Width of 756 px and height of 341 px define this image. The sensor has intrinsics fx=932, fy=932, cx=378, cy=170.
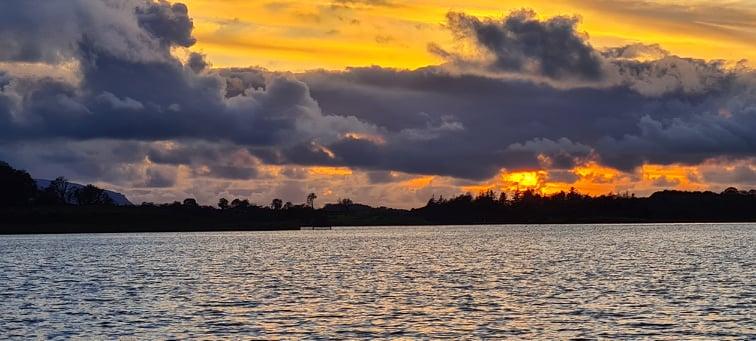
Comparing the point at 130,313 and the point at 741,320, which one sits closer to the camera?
the point at 741,320

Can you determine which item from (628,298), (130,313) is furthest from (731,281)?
(130,313)

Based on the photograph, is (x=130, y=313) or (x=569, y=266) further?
(x=569, y=266)

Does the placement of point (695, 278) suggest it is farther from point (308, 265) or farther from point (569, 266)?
point (308, 265)

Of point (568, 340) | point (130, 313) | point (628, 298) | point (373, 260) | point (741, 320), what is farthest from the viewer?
point (373, 260)

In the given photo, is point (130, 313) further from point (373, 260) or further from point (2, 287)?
point (373, 260)

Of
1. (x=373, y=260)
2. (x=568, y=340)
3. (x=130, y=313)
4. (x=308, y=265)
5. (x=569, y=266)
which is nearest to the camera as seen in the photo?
(x=568, y=340)

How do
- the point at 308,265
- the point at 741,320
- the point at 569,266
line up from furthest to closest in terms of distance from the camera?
the point at 308,265
the point at 569,266
the point at 741,320

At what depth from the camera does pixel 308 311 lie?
73.2 meters

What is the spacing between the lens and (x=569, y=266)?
133m

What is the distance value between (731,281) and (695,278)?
5030mm

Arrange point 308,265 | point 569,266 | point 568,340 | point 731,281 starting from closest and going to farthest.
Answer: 1. point 568,340
2. point 731,281
3. point 569,266
4. point 308,265

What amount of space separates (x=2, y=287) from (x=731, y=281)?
259ft

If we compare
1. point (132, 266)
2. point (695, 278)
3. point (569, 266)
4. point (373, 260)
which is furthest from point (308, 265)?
point (695, 278)

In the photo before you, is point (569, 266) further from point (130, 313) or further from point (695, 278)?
point (130, 313)
